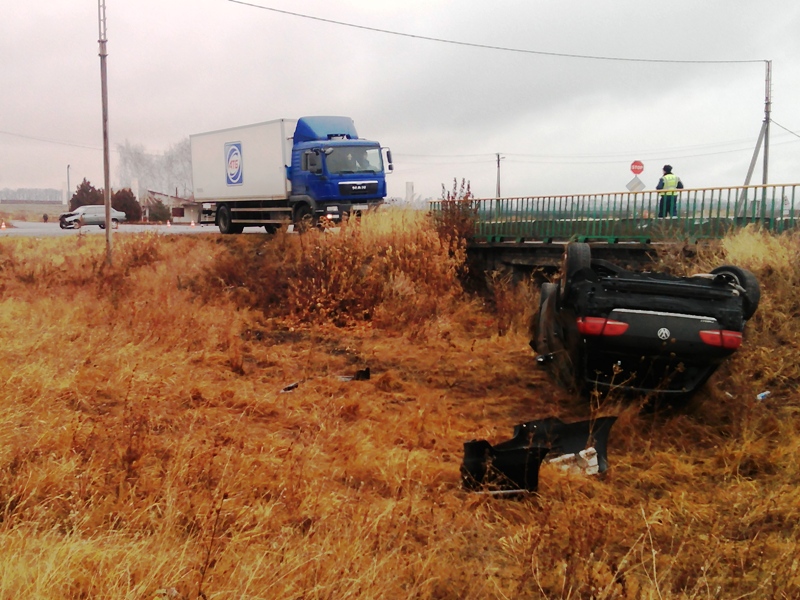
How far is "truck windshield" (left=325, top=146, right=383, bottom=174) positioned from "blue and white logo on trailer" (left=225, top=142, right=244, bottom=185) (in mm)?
4403

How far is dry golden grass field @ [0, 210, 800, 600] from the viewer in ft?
12.0

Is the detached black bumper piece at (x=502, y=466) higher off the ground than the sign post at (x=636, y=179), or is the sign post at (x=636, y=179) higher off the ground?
the sign post at (x=636, y=179)

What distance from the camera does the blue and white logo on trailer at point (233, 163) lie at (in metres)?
23.2

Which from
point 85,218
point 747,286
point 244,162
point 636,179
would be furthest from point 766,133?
point 85,218

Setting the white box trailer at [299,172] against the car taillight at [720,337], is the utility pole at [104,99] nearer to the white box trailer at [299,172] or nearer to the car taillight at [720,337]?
the white box trailer at [299,172]

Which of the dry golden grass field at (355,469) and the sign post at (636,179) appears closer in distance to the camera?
the dry golden grass field at (355,469)

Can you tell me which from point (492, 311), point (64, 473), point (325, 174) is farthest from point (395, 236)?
point (64, 473)

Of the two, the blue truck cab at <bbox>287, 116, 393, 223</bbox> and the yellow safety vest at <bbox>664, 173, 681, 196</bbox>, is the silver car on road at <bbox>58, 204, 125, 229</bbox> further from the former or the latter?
the yellow safety vest at <bbox>664, 173, 681, 196</bbox>

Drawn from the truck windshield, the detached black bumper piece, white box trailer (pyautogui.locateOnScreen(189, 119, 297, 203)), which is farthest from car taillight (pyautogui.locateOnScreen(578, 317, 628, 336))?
white box trailer (pyautogui.locateOnScreen(189, 119, 297, 203))

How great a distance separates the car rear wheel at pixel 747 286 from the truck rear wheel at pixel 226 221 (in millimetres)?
19666

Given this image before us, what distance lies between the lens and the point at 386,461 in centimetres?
567

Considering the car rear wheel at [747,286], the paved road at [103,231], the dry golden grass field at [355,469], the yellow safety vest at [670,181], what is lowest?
the dry golden grass field at [355,469]

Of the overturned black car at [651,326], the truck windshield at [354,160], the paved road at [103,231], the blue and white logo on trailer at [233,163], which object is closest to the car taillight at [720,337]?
the overturned black car at [651,326]

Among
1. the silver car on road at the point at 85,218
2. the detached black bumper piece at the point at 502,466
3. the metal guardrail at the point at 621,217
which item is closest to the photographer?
the detached black bumper piece at the point at 502,466
